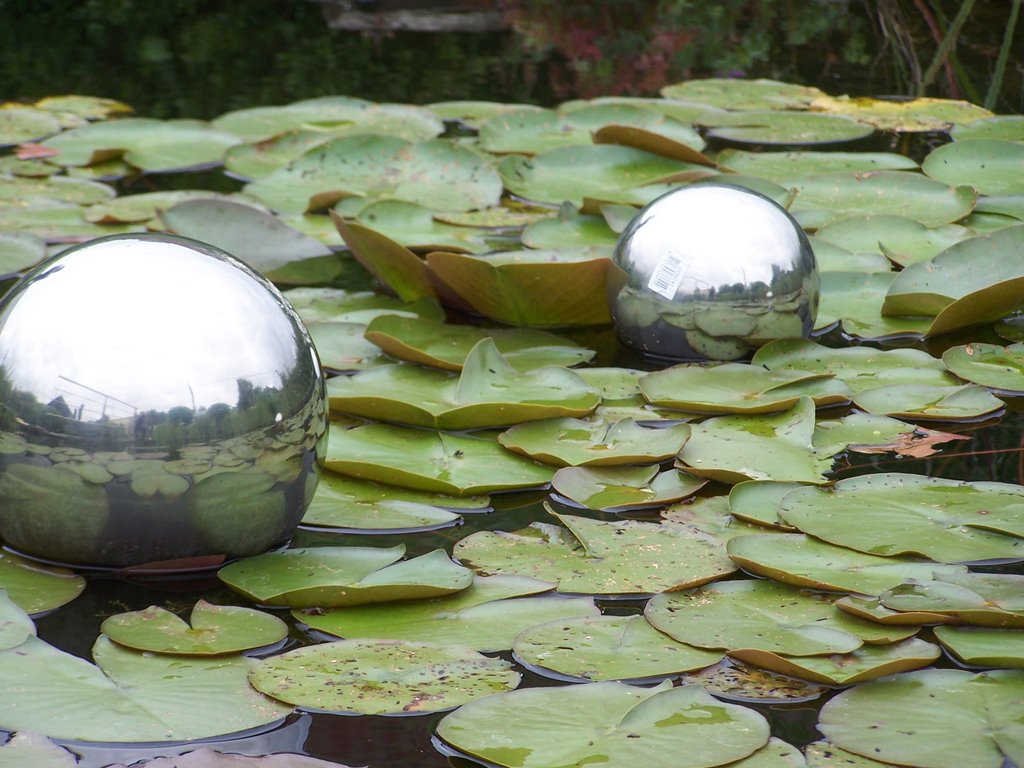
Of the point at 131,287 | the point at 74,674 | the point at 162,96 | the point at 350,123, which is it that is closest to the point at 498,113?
the point at 350,123

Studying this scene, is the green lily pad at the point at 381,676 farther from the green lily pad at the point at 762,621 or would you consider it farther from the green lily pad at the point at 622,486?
the green lily pad at the point at 622,486

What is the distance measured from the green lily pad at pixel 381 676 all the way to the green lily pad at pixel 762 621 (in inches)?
8.9

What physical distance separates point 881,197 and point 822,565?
5.81 ft

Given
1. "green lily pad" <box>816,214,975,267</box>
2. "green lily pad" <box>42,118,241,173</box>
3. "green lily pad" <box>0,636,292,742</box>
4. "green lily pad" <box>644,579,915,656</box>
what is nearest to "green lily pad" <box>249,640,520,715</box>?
"green lily pad" <box>0,636,292,742</box>

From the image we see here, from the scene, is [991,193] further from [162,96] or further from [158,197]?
[162,96]

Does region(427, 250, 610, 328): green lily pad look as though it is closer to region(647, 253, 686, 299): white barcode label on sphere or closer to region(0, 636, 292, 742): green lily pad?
region(647, 253, 686, 299): white barcode label on sphere

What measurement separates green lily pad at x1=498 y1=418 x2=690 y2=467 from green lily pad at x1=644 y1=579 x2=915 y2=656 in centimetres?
36

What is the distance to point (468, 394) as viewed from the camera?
83.9 inches

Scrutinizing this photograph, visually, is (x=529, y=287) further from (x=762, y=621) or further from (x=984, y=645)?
(x=984, y=645)

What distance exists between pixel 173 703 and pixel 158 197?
2.18 metres


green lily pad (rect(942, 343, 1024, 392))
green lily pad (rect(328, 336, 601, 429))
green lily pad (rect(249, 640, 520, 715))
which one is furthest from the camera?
green lily pad (rect(942, 343, 1024, 392))

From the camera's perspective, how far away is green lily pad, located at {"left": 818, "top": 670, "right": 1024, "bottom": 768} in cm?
126

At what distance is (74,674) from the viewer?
54.7 inches

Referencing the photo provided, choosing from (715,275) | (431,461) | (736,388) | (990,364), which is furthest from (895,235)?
(431,461)
